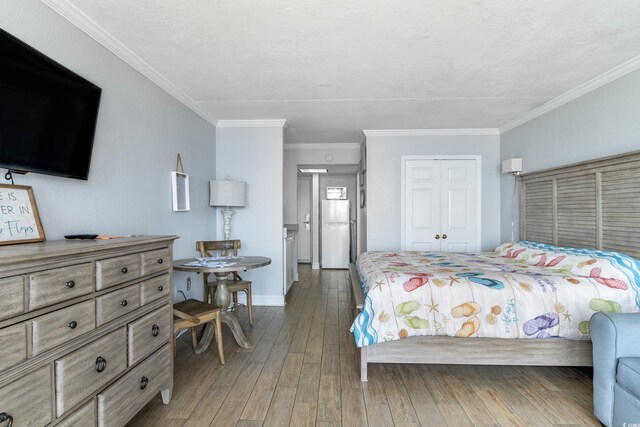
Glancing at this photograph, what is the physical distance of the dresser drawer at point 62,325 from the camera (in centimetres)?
119

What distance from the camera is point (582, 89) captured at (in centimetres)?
304

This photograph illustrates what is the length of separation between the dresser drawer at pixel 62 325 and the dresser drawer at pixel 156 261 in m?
0.39

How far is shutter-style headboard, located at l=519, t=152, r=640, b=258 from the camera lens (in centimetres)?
253

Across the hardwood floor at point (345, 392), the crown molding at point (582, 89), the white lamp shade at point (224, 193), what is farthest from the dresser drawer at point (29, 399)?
the crown molding at point (582, 89)

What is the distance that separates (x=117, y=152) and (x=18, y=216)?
36.0 inches

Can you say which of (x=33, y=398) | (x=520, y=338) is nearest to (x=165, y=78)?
(x=33, y=398)

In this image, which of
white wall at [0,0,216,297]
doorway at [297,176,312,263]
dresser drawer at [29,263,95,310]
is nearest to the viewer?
dresser drawer at [29,263,95,310]

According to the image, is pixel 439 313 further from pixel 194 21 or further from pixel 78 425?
pixel 194 21

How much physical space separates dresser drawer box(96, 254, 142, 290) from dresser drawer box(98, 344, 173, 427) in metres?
0.49

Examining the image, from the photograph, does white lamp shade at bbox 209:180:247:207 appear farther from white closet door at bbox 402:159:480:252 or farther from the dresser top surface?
white closet door at bbox 402:159:480:252

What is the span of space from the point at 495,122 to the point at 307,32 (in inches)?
125

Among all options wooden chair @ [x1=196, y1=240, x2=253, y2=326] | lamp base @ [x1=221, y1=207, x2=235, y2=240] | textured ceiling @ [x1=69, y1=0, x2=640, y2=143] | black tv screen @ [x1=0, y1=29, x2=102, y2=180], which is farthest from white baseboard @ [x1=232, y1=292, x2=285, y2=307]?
black tv screen @ [x1=0, y1=29, x2=102, y2=180]

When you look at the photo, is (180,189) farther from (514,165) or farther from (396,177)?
(514,165)

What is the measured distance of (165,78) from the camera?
9.37ft
